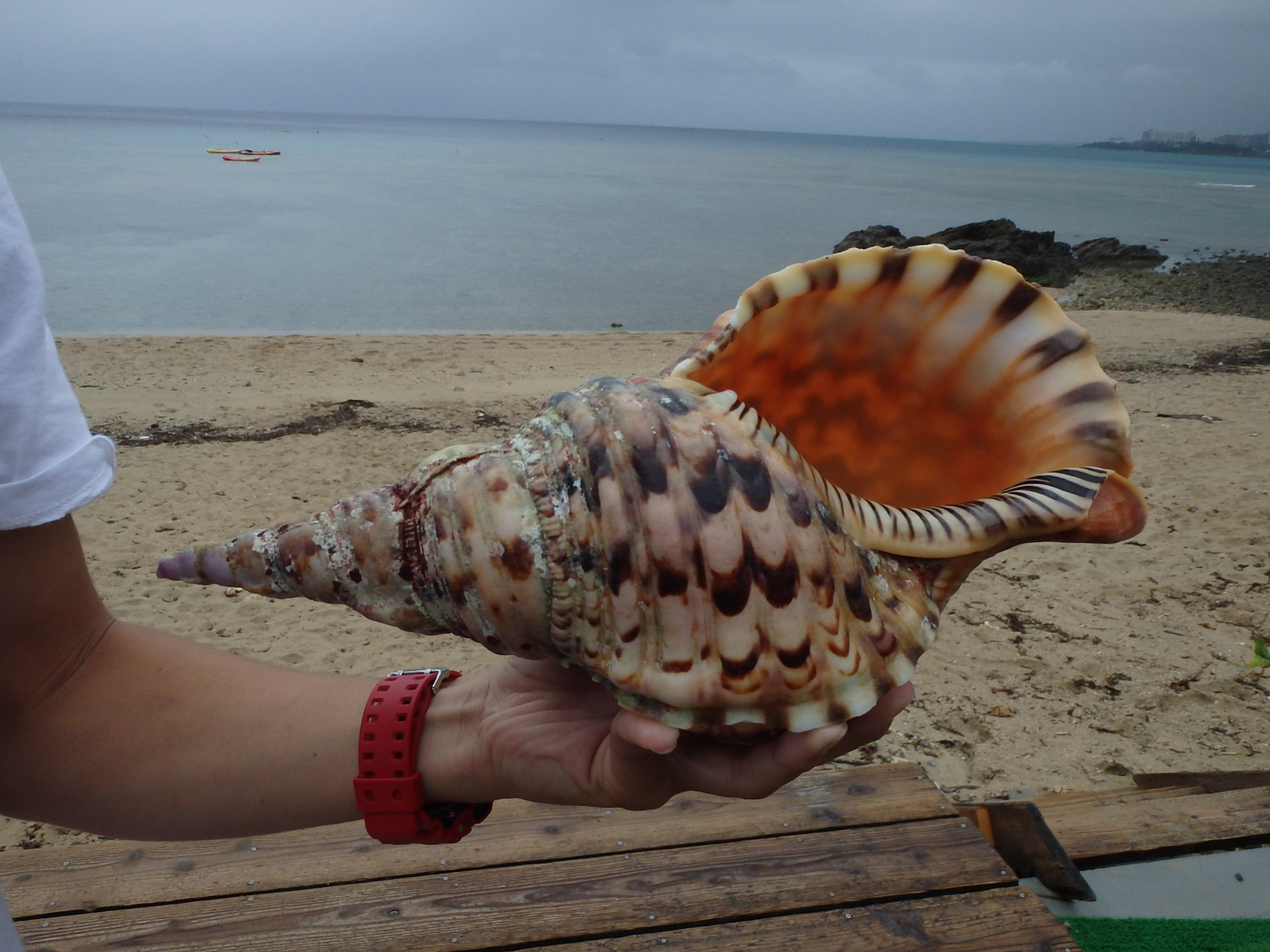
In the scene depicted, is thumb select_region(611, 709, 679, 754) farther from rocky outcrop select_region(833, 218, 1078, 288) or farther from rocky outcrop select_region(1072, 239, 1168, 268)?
rocky outcrop select_region(1072, 239, 1168, 268)

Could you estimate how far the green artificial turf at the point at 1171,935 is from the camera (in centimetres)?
192

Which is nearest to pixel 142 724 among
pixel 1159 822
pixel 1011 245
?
pixel 1159 822

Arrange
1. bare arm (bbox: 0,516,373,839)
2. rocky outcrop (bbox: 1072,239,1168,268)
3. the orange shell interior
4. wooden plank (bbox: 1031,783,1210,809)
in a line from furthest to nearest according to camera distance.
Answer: rocky outcrop (bbox: 1072,239,1168,268)
wooden plank (bbox: 1031,783,1210,809)
the orange shell interior
bare arm (bbox: 0,516,373,839)

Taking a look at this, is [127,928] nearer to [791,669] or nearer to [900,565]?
[791,669]

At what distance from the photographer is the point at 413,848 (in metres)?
1.95

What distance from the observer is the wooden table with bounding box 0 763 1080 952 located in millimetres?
1717

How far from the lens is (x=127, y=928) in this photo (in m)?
1.71

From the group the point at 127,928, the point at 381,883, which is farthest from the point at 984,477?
the point at 127,928

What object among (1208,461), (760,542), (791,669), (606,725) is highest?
(760,542)

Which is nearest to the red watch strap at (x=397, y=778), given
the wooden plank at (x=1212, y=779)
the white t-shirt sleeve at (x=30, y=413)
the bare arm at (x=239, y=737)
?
the bare arm at (x=239, y=737)

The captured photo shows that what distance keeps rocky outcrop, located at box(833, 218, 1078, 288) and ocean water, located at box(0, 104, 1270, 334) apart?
2806 millimetres

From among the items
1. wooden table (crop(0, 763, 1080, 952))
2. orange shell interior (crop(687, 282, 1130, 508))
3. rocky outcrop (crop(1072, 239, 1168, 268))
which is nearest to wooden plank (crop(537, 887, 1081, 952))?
wooden table (crop(0, 763, 1080, 952))

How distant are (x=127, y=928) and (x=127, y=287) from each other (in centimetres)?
1506

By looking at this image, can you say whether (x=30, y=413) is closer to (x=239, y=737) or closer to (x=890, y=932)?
(x=239, y=737)
